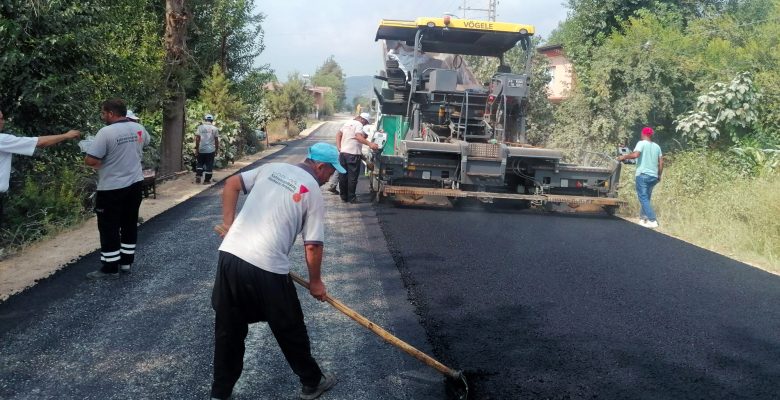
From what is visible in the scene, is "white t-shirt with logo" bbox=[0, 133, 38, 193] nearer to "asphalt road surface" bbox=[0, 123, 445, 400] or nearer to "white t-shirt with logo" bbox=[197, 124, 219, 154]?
"asphalt road surface" bbox=[0, 123, 445, 400]

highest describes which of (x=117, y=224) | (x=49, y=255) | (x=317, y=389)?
(x=117, y=224)

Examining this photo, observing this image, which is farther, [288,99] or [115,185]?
[288,99]

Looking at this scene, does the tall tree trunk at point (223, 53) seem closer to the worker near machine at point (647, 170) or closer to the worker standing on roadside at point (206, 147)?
the worker standing on roadside at point (206, 147)

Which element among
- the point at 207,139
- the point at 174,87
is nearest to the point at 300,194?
the point at 207,139

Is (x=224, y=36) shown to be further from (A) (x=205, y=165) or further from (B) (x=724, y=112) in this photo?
(B) (x=724, y=112)

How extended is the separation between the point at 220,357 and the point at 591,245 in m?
5.54

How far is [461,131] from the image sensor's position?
10.4 meters

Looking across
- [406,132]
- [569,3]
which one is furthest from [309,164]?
[569,3]

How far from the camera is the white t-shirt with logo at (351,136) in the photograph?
10.4 meters

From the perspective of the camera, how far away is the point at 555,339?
4371 millimetres

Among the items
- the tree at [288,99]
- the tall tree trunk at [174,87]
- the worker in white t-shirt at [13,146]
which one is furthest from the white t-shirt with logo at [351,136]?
the tree at [288,99]

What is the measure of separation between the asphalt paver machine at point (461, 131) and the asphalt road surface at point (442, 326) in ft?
7.93

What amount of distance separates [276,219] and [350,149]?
7.32 meters

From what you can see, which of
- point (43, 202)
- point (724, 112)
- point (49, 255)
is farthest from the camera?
point (724, 112)
